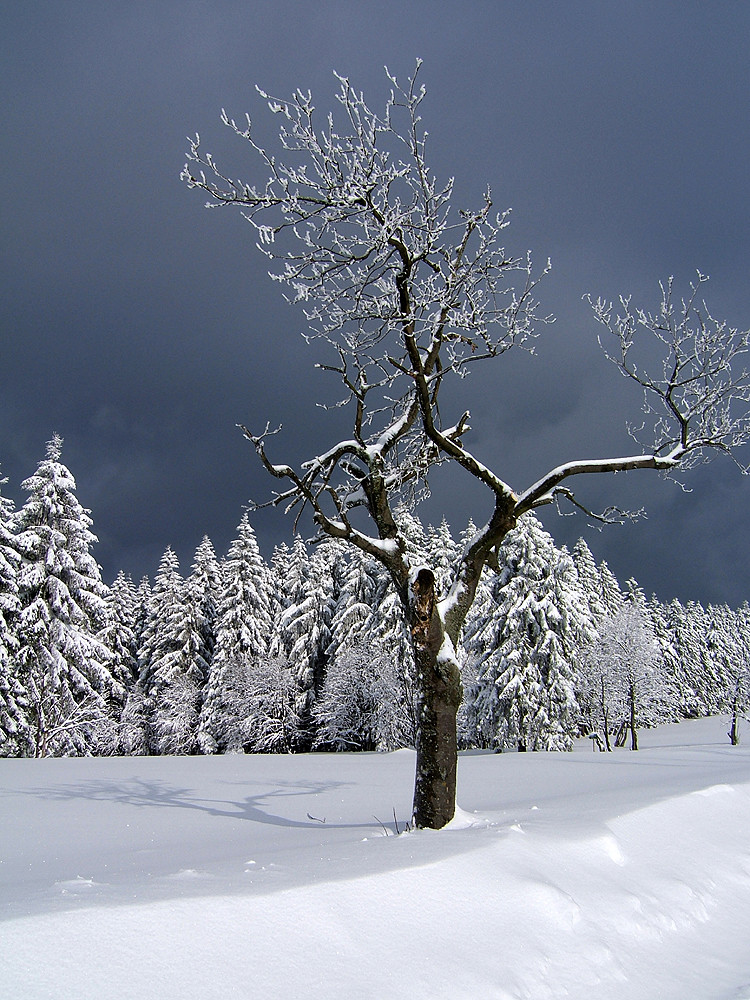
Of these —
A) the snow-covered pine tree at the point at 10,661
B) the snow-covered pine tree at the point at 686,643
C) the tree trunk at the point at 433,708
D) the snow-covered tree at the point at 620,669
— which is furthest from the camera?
the snow-covered pine tree at the point at 686,643

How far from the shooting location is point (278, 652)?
39375 millimetres

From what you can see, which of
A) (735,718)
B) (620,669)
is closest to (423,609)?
(620,669)

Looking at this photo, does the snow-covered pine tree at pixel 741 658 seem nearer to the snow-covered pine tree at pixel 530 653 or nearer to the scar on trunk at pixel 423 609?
the snow-covered pine tree at pixel 530 653

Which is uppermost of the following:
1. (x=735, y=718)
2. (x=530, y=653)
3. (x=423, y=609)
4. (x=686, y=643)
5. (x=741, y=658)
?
(x=686, y=643)

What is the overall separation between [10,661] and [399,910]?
24.0 meters

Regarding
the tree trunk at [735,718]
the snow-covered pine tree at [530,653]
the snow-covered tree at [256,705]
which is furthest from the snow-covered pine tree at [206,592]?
the tree trunk at [735,718]

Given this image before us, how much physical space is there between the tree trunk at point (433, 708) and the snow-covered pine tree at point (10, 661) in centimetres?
2111

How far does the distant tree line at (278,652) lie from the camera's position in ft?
80.9

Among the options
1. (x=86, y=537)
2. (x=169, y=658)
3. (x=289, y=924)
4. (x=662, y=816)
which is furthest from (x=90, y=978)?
(x=169, y=658)

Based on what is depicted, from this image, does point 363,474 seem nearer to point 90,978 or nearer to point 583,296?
point 583,296

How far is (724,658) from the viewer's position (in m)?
76.0

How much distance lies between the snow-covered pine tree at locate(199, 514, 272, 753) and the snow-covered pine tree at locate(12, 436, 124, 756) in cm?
1143

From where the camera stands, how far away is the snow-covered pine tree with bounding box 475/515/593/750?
1193 inches

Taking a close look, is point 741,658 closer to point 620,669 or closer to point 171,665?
point 620,669
